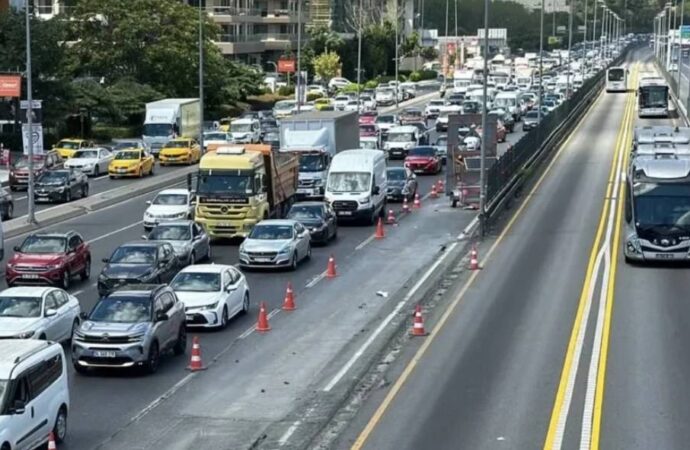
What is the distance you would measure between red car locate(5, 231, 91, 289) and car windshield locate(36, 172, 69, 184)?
18.5 m

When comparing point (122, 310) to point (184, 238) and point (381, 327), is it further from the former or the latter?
point (184, 238)

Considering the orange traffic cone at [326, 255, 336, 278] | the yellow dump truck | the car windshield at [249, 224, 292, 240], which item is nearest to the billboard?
the yellow dump truck

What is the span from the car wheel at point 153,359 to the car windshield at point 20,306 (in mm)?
2681

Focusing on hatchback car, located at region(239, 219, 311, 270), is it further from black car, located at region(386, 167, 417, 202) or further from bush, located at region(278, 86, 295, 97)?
bush, located at region(278, 86, 295, 97)

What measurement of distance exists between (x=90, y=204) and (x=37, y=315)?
87.3 feet

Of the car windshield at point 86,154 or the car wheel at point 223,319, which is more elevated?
the car windshield at point 86,154

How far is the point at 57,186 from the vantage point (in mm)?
54812

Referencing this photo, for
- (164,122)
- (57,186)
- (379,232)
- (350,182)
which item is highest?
(164,122)

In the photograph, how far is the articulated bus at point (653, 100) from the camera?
93.8m

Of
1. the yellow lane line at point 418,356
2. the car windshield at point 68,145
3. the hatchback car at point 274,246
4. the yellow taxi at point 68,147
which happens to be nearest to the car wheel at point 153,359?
the yellow lane line at point 418,356

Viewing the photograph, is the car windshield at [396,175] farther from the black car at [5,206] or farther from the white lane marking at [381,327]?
the black car at [5,206]

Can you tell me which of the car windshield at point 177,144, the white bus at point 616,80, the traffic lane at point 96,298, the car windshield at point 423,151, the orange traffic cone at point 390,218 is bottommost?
the traffic lane at point 96,298

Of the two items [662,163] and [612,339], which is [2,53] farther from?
[612,339]

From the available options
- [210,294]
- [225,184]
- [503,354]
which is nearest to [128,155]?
[225,184]
